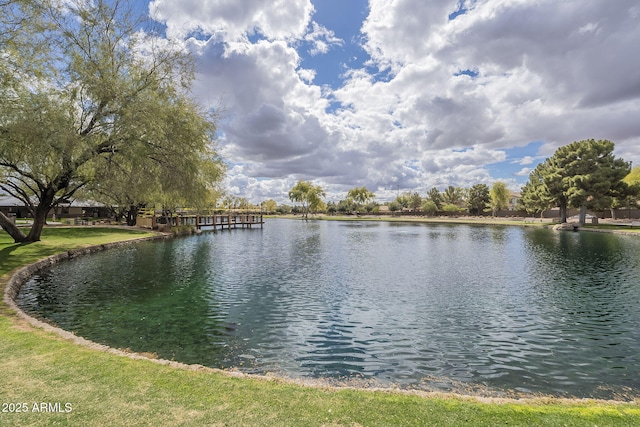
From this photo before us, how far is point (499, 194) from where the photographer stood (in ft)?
274

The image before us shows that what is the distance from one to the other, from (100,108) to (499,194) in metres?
86.3

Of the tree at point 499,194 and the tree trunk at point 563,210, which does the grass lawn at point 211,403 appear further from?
the tree at point 499,194

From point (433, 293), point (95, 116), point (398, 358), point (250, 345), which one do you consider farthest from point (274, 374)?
point (95, 116)

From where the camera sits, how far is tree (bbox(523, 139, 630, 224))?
4422 cm

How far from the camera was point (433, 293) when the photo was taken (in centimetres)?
1348

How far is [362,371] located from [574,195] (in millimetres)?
49843

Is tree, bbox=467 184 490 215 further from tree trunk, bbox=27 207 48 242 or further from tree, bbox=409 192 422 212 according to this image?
tree trunk, bbox=27 207 48 242

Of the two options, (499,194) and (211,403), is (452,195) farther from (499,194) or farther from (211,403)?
(211,403)

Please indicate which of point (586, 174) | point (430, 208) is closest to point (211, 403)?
point (586, 174)

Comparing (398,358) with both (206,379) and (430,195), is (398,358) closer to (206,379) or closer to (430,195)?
(206,379)

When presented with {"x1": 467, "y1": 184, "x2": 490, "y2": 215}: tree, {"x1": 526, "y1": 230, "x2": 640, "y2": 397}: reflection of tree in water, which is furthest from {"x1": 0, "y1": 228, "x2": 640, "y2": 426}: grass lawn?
{"x1": 467, "y1": 184, "x2": 490, "y2": 215}: tree

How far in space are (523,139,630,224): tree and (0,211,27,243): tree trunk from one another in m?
56.7

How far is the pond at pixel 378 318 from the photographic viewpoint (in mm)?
7074

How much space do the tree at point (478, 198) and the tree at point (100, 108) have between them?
3672 inches
